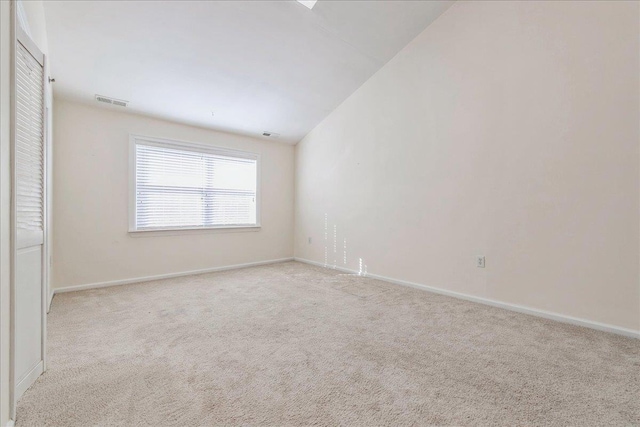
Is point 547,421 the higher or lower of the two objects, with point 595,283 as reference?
lower

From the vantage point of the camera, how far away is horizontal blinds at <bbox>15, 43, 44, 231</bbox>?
4.45 feet

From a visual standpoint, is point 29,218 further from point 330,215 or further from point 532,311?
point 532,311

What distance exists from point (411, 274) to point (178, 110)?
3.58 metres

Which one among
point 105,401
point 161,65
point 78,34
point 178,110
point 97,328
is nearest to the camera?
point 105,401

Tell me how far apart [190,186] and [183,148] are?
0.54 meters

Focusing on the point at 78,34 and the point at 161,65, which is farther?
the point at 161,65

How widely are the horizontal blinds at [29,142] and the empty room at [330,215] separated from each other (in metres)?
0.02

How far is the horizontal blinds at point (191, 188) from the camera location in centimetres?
371

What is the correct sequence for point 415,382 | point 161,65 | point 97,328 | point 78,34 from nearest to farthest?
point 415,382
point 97,328
point 78,34
point 161,65

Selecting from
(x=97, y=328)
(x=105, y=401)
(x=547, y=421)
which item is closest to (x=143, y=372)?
(x=105, y=401)

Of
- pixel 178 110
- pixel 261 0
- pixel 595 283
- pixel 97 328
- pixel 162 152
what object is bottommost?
pixel 97 328

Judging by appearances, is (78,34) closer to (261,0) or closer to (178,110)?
(178,110)

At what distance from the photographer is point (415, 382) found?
1496mm

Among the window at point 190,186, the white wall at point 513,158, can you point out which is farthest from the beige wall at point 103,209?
the white wall at point 513,158
